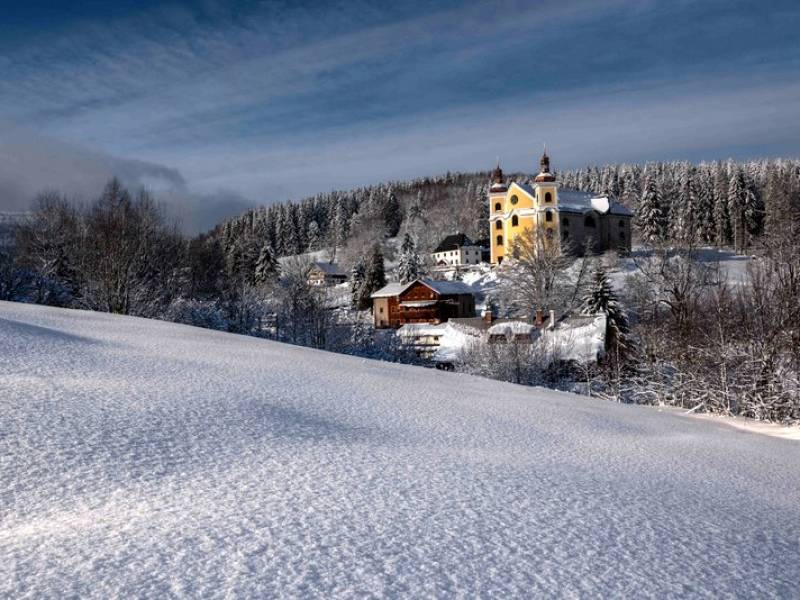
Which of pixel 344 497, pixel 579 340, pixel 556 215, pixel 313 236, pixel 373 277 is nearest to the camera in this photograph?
pixel 344 497

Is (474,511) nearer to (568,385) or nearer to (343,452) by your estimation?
(343,452)

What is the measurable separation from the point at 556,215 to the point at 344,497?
69481 mm

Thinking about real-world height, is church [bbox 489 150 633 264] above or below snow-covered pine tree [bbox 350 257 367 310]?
above

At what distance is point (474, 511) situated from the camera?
4.22 metres

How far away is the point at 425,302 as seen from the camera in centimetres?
5475

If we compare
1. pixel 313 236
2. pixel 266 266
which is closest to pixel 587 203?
pixel 266 266

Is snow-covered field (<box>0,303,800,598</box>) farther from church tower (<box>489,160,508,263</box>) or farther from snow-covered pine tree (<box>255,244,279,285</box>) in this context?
church tower (<box>489,160,508,263</box>)

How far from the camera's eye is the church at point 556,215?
7038 cm

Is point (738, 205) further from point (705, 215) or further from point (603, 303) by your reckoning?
point (603, 303)

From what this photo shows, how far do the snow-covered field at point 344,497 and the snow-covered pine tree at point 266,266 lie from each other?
64.4 m

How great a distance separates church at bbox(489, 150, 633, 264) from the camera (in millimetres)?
70375

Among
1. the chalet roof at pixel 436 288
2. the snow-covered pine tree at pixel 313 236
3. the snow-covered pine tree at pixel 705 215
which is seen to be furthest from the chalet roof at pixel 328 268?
the snow-covered pine tree at pixel 705 215

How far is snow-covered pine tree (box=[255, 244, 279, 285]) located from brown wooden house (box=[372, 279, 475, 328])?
844 inches

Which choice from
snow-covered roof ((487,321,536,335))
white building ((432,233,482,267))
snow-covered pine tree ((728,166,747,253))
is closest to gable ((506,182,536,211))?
white building ((432,233,482,267))
